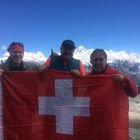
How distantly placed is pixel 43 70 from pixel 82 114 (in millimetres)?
1166

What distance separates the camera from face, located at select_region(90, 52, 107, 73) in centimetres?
818

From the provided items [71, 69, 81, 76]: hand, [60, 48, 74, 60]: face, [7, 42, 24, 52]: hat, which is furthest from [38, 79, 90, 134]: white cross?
[7, 42, 24, 52]: hat

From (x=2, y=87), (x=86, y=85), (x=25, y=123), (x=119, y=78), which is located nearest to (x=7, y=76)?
(x=2, y=87)

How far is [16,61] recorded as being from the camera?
8.69 metres

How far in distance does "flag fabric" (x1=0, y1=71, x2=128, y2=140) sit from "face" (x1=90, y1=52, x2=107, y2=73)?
0.53 feet

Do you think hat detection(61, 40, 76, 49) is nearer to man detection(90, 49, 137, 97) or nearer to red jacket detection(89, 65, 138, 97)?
man detection(90, 49, 137, 97)

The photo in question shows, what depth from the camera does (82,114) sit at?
8.23m

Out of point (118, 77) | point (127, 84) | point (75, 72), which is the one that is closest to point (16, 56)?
point (75, 72)

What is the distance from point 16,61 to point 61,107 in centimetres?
136

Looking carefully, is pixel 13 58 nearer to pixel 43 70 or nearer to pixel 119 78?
pixel 43 70

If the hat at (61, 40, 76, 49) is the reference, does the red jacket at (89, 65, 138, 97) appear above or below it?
below

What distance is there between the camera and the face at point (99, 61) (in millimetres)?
8180

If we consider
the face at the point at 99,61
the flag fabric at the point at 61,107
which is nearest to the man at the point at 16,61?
the flag fabric at the point at 61,107

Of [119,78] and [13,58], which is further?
[13,58]
